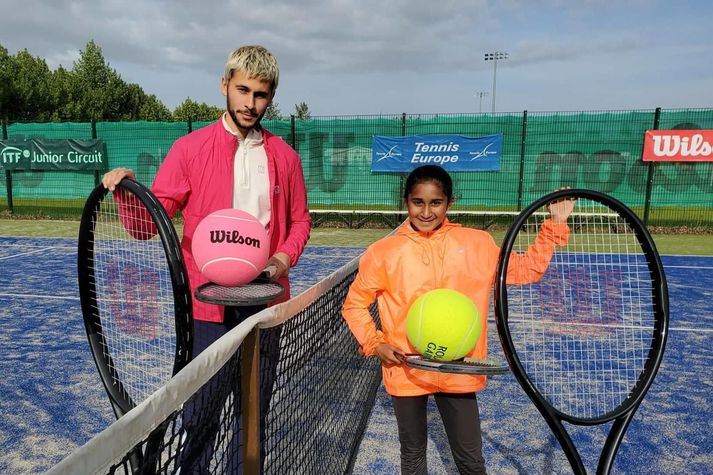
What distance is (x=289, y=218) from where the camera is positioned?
8.71 feet

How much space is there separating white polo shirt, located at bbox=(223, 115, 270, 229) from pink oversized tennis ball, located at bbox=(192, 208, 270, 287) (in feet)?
0.69

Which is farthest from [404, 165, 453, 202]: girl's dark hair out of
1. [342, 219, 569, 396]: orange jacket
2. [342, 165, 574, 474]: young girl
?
[342, 219, 569, 396]: orange jacket

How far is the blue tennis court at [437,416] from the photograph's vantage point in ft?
11.0

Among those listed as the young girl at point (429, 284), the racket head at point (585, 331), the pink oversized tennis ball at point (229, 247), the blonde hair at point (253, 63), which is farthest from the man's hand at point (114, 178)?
the racket head at point (585, 331)

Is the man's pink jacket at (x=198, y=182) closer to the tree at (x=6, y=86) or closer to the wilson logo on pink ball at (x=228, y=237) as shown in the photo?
the wilson logo on pink ball at (x=228, y=237)

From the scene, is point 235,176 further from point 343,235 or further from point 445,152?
point 445,152

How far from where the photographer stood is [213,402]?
1935 mm

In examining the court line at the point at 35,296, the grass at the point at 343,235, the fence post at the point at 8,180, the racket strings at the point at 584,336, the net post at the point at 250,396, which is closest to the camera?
the net post at the point at 250,396

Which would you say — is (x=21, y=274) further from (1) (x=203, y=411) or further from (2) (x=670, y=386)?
(2) (x=670, y=386)

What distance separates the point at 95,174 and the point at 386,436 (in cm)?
1524

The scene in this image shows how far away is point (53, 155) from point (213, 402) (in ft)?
Answer: 55.8

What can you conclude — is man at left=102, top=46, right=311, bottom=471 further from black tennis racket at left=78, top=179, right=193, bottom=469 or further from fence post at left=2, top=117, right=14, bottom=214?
fence post at left=2, top=117, right=14, bottom=214

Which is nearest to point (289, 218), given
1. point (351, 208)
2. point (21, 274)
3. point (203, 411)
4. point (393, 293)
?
point (393, 293)

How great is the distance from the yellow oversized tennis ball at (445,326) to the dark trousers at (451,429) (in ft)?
1.13
